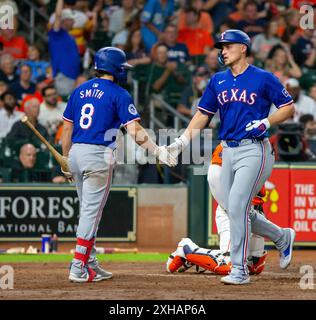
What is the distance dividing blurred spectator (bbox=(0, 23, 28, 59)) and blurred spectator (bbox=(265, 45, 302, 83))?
435cm

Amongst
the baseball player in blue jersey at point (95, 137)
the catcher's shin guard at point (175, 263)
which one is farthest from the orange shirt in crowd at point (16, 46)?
the baseball player in blue jersey at point (95, 137)

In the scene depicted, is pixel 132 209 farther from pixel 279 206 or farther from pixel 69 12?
pixel 69 12

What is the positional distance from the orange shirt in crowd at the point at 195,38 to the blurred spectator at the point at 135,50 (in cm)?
86

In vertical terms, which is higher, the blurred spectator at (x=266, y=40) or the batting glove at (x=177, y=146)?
the blurred spectator at (x=266, y=40)

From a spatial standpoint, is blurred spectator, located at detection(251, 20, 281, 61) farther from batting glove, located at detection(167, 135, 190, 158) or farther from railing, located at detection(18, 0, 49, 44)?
batting glove, located at detection(167, 135, 190, 158)

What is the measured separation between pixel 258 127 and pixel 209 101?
0.69m

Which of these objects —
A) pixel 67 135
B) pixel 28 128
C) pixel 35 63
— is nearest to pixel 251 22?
pixel 35 63

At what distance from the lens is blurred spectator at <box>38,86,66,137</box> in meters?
16.0

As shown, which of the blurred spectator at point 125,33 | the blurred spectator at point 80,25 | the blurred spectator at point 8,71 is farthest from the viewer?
the blurred spectator at point 80,25

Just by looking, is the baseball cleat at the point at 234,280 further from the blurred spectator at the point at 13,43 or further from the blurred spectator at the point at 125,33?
the blurred spectator at the point at 13,43

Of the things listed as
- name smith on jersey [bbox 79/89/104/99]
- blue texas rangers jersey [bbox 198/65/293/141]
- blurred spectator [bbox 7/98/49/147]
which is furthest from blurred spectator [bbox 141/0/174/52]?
blue texas rangers jersey [bbox 198/65/293/141]

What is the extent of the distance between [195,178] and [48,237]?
2.39 metres

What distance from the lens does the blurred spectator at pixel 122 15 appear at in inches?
730

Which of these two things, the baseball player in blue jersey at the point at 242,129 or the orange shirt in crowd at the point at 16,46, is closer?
the baseball player in blue jersey at the point at 242,129
